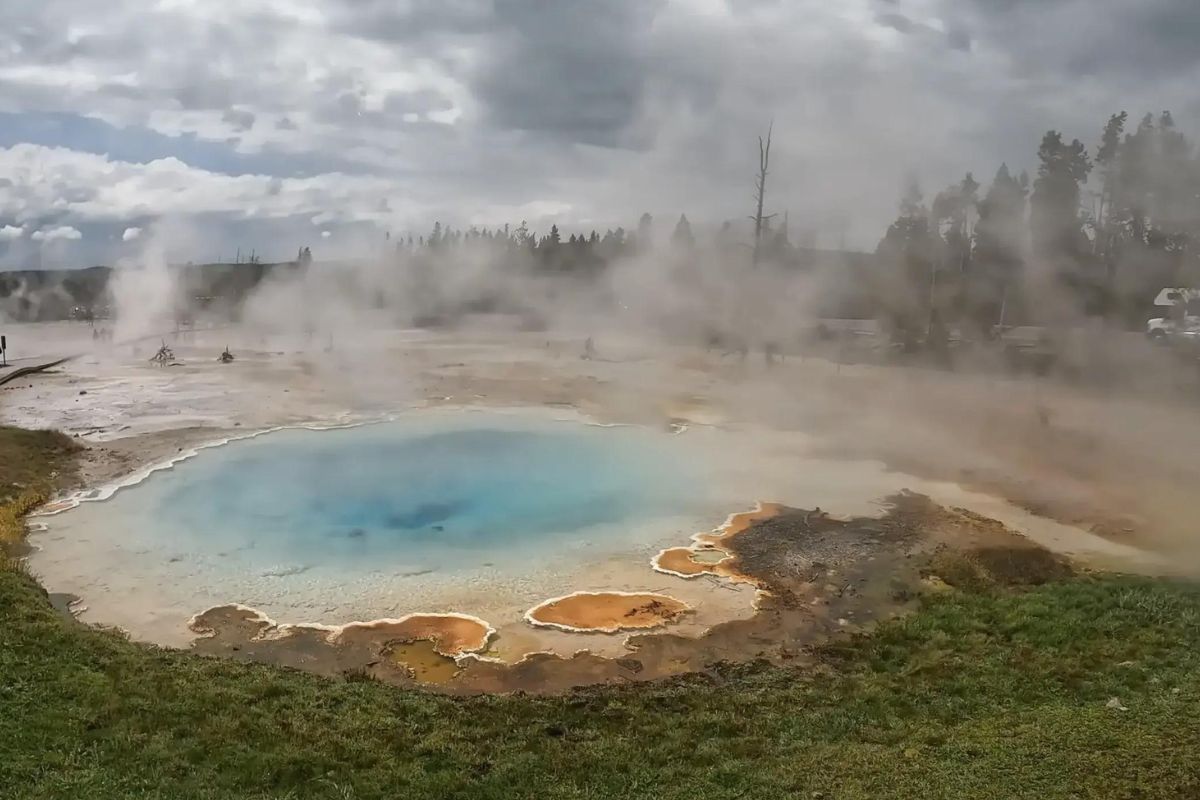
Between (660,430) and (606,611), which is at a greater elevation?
(660,430)

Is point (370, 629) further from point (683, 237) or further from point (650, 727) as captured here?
point (683, 237)

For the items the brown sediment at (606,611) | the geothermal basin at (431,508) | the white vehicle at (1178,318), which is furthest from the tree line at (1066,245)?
the brown sediment at (606,611)

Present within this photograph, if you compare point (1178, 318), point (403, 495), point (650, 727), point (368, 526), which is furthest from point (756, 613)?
point (1178, 318)

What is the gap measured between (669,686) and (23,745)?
10.7 feet

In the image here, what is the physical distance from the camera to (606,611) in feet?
20.5

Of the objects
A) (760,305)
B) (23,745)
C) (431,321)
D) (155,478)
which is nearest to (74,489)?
(155,478)

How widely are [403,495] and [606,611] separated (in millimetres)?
3782

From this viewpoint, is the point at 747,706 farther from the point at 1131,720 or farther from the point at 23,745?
the point at 23,745

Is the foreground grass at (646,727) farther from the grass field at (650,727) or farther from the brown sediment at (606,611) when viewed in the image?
the brown sediment at (606,611)

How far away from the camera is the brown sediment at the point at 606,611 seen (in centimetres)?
601

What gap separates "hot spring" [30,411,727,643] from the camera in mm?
6469

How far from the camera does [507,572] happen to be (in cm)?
702

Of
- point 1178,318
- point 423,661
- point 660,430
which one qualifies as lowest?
point 423,661

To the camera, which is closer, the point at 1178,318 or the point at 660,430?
the point at 660,430
